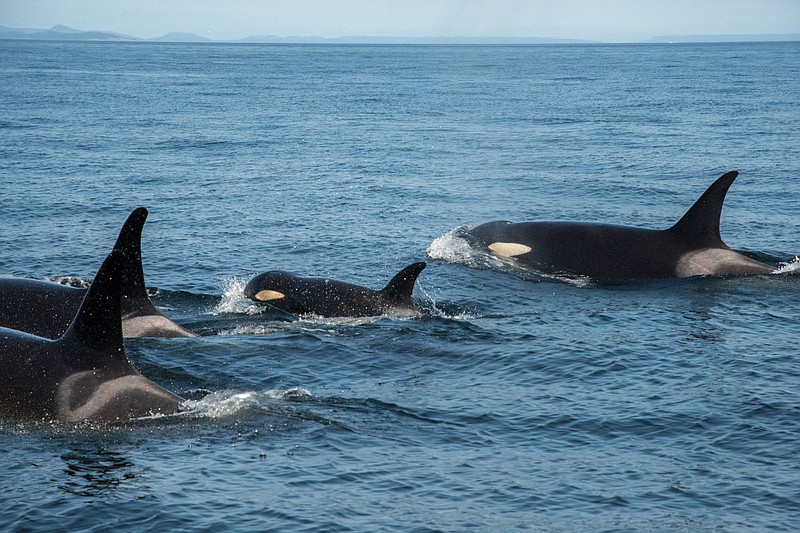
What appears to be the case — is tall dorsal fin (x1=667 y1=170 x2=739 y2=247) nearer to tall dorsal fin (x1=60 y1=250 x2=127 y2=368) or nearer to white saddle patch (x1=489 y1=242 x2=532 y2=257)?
white saddle patch (x1=489 y1=242 x2=532 y2=257)

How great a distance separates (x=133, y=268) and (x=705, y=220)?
33.2 ft

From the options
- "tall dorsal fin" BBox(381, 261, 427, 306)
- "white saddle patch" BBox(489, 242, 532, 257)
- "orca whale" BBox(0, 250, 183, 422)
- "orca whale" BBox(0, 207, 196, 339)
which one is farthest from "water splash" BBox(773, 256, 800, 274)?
"orca whale" BBox(0, 250, 183, 422)

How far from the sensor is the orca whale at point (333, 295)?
619 inches

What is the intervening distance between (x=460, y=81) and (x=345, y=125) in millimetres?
44850

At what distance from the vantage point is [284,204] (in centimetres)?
2791

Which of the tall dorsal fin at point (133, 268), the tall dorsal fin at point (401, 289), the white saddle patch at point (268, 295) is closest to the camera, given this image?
the tall dorsal fin at point (133, 268)

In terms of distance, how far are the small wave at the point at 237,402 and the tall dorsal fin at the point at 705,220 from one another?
8.81 m

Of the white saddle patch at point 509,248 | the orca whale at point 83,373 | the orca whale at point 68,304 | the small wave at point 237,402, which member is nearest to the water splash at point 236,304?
the orca whale at point 68,304

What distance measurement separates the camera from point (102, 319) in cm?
1038

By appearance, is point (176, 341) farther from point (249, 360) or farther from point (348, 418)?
point (348, 418)

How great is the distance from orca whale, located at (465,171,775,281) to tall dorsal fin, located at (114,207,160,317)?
25.9ft

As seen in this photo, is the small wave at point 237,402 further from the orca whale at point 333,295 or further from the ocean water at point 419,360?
the orca whale at point 333,295

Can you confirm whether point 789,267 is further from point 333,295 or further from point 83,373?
point 83,373

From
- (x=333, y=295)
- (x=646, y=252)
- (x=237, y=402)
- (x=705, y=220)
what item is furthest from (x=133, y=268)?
(x=705, y=220)
